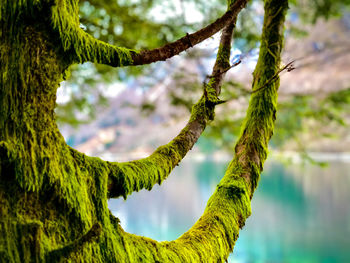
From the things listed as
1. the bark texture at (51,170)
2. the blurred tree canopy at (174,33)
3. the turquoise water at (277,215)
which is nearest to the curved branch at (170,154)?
the bark texture at (51,170)

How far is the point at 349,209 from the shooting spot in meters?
15.6

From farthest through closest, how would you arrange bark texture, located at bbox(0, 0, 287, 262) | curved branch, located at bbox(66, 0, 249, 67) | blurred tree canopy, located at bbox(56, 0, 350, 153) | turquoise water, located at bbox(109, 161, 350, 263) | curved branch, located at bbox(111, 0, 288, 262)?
turquoise water, located at bbox(109, 161, 350, 263)
blurred tree canopy, located at bbox(56, 0, 350, 153)
curved branch, located at bbox(111, 0, 288, 262)
curved branch, located at bbox(66, 0, 249, 67)
bark texture, located at bbox(0, 0, 287, 262)

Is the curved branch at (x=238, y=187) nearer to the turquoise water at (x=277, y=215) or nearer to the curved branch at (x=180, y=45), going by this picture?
the curved branch at (x=180, y=45)

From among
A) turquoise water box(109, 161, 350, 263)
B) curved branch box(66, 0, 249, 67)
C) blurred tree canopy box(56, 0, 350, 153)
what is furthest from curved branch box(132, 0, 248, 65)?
turquoise water box(109, 161, 350, 263)

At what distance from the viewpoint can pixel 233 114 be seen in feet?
21.0

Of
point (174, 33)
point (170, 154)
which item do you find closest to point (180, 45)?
point (170, 154)

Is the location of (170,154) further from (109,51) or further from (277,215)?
(277,215)

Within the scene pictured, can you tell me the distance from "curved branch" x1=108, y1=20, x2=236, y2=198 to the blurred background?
87mm

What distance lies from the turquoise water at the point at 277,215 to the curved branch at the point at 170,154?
6173 mm

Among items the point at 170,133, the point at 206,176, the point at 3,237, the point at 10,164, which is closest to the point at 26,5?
the point at 10,164

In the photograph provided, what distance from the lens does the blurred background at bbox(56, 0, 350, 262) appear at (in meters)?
4.26

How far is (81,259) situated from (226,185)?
871mm

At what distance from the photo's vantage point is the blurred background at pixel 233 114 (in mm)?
4262

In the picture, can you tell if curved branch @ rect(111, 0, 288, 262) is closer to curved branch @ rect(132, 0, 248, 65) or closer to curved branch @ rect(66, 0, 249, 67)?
curved branch @ rect(132, 0, 248, 65)
